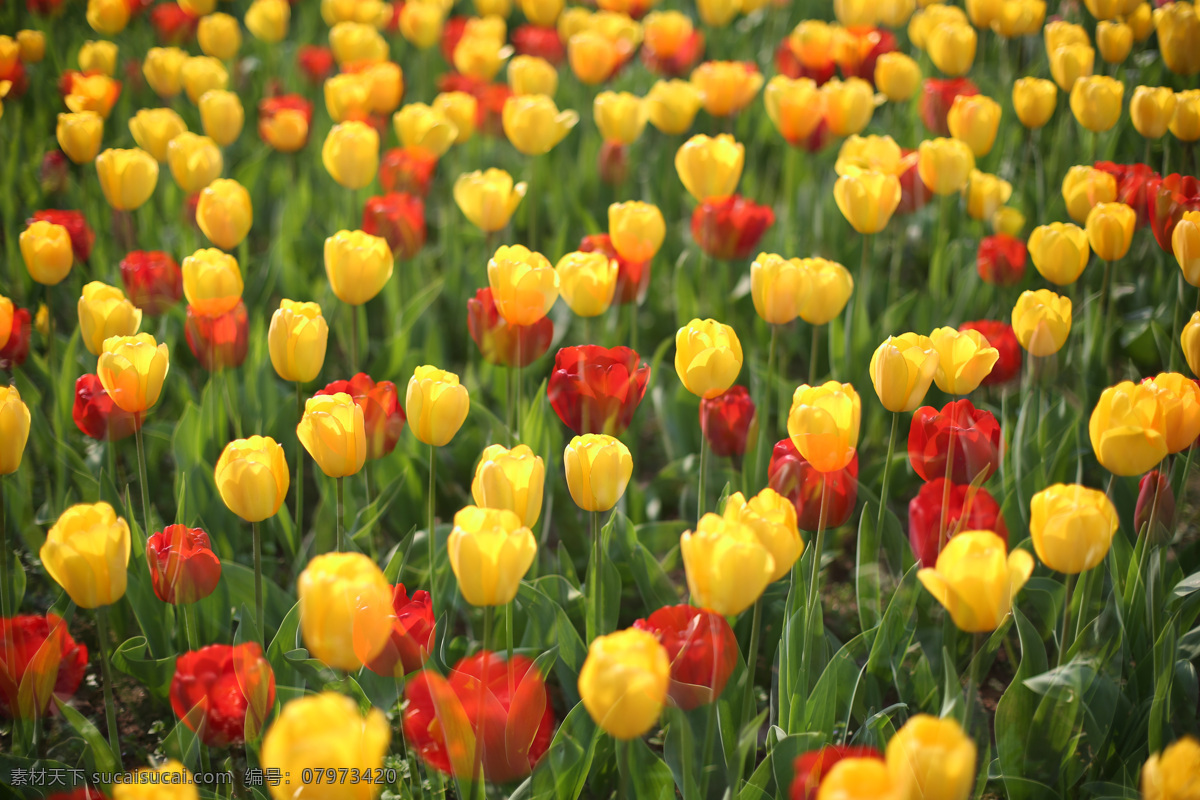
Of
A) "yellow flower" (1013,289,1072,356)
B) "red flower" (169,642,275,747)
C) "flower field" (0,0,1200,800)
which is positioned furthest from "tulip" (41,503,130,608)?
"yellow flower" (1013,289,1072,356)

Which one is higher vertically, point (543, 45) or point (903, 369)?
point (543, 45)

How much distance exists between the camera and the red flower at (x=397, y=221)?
267cm

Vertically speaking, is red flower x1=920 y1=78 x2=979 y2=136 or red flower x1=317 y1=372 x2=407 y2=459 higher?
red flower x1=920 y1=78 x2=979 y2=136

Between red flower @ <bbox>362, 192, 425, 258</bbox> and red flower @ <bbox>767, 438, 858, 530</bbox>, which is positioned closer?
red flower @ <bbox>767, 438, 858, 530</bbox>

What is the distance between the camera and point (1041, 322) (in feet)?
6.25

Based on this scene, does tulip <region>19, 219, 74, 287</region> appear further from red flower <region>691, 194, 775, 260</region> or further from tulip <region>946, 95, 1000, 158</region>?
tulip <region>946, 95, 1000, 158</region>

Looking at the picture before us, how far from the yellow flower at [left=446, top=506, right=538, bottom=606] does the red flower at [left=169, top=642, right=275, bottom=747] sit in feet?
1.15

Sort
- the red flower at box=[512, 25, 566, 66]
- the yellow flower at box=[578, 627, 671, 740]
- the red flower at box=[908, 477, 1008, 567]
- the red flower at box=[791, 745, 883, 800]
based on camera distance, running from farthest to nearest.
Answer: the red flower at box=[512, 25, 566, 66] < the red flower at box=[908, 477, 1008, 567] < the red flower at box=[791, 745, 883, 800] < the yellow flower at box=[578, 627, 671, 740]

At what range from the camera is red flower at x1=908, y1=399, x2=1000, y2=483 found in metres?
1.70

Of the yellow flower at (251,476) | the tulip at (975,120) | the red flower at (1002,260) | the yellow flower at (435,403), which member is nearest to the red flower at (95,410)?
the yellow flower at (251,476)

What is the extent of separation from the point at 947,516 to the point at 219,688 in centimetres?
117

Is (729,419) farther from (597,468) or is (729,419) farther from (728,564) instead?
(728,564)

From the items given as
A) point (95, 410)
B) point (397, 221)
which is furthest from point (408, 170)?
point (95, 410)

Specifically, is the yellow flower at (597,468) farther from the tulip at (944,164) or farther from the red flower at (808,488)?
the tulip at (944,164)
